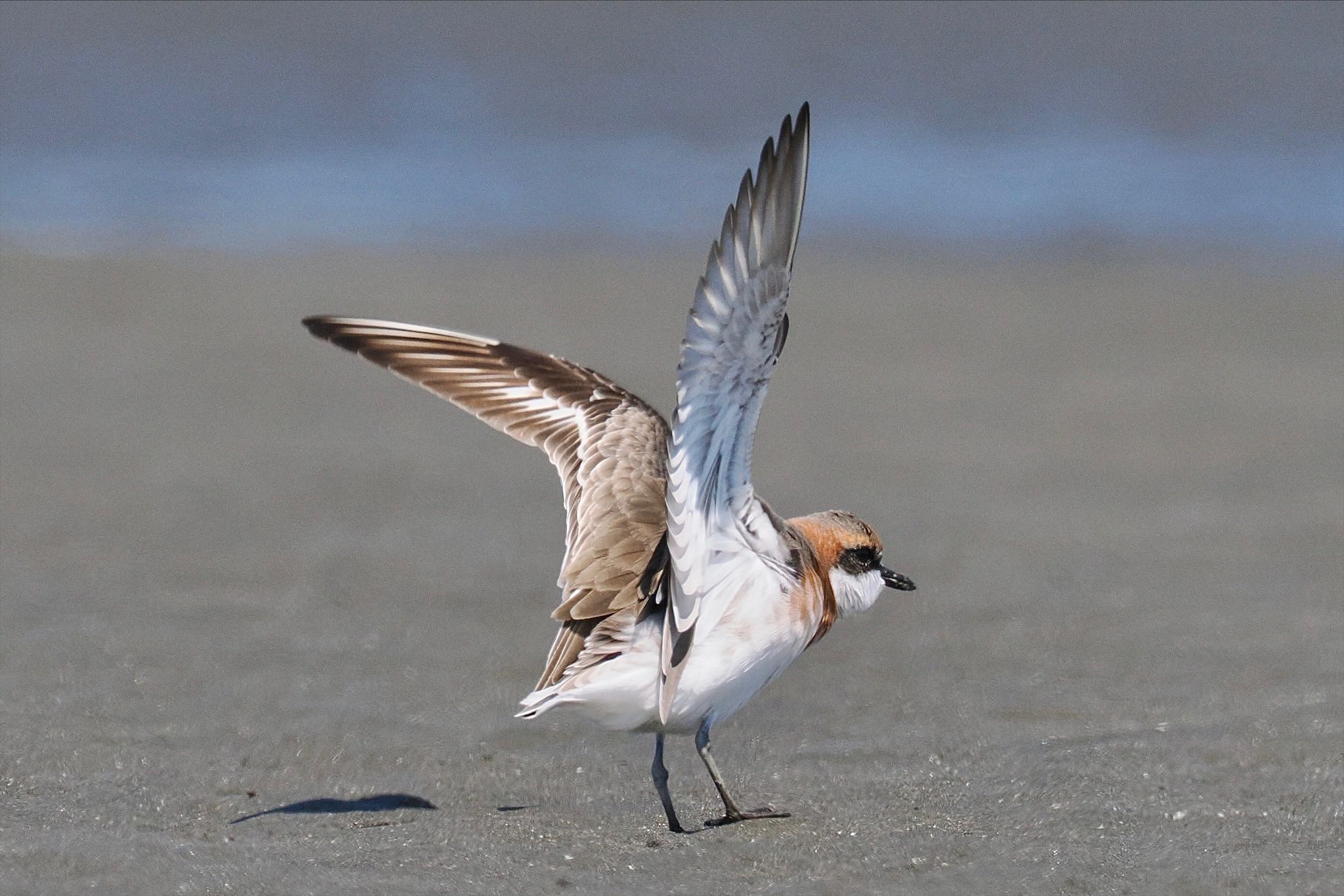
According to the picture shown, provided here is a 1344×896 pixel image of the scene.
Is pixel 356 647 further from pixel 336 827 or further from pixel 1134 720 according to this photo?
pixel 1134 720

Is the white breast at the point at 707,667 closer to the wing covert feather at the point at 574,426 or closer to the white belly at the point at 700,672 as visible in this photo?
the white belly at the point at 700,672

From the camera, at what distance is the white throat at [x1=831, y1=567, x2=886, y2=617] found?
19.7 feet

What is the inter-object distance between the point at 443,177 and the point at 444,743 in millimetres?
10537

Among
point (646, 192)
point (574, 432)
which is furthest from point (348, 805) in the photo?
point (646, 192)

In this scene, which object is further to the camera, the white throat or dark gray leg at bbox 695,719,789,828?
the white throat

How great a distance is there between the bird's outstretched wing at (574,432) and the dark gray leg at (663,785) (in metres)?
0.43

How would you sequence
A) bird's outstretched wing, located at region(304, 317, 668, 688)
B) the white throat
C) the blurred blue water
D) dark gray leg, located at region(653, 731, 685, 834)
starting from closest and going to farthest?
dark gray leg, located at region(653, 731, 685, 834), bird's outstretched wing, located at region(304, 317, 668, 688), the white throat, the blurred blue water

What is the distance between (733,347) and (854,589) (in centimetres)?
169

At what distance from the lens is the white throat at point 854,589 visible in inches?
237

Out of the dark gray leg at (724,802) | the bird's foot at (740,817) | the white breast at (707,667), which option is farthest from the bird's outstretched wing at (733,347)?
the bird's foot at (740,817)

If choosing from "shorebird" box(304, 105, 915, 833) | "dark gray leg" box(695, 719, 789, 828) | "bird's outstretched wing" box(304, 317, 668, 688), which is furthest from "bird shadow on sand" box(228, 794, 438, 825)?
"dark gray leg" box(695, 719, 789, 828)

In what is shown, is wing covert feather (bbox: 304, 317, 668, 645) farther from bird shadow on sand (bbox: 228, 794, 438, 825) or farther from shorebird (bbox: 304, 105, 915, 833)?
bird shadow on sand (bbox: 228, 794, 438, 825)

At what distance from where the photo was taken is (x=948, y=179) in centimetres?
1594

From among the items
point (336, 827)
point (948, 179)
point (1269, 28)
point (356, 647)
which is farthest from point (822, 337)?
point (1269, 28)
